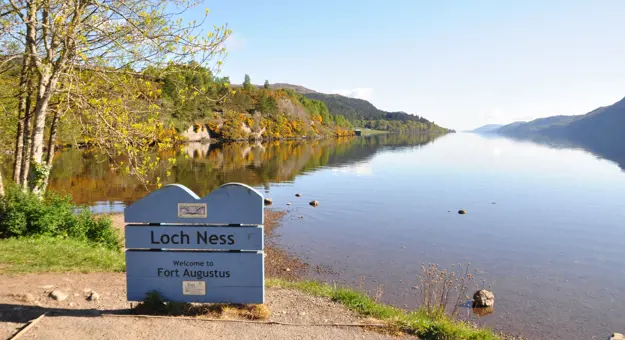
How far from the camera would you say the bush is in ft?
42.6

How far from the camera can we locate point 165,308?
727cm

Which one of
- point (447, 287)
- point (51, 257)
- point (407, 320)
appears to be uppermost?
point (51, 257)

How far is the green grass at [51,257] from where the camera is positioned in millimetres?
10133

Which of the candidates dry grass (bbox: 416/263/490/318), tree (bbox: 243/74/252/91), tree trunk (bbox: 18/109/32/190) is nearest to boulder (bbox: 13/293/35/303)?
tree trunk (bbox: 18/109/32/190)

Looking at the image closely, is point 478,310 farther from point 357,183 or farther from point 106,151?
point 357,183

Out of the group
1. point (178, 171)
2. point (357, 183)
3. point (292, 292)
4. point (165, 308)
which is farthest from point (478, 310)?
point (178, 171)

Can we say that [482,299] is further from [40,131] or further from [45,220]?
[40,131]

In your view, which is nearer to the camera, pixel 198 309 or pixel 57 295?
pixel 198 309

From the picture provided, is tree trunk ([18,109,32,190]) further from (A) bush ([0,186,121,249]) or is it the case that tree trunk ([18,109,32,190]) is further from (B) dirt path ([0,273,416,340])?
(B) dirt path ([0,273,416,340])

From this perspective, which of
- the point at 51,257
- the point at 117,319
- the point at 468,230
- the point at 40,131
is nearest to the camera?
the point at 117,319

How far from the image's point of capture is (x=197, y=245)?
23.2ft

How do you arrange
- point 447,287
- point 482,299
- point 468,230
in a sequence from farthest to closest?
point 468,230 → point 482,299 → point 447,287

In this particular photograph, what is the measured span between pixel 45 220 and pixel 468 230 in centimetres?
2249

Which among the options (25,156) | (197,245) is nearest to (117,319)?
(197,245)
